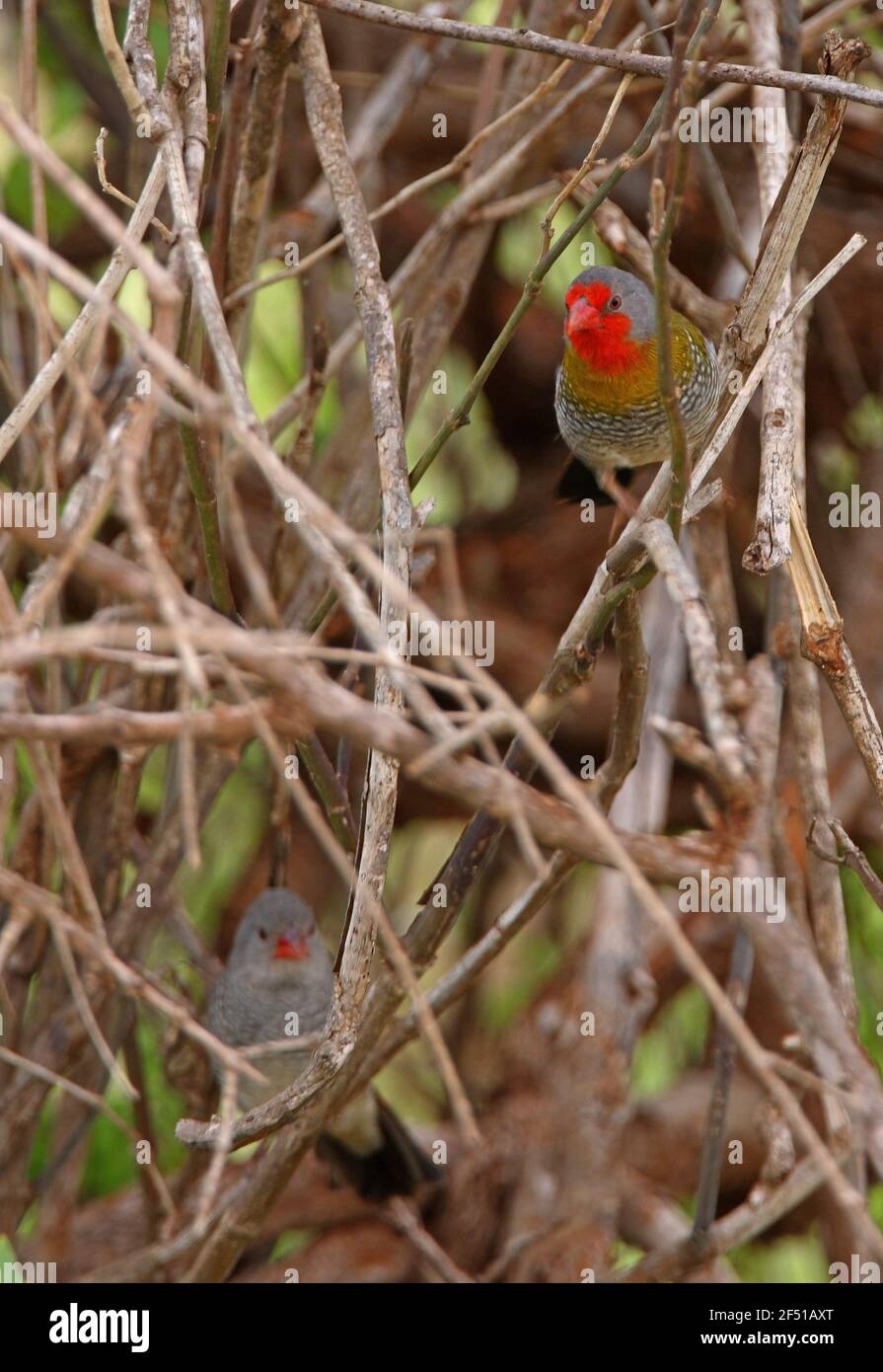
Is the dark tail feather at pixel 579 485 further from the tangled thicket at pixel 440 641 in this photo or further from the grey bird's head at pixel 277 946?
the grey bird's head at pixel 277 946

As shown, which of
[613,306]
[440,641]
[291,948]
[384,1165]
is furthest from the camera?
[384,1165]

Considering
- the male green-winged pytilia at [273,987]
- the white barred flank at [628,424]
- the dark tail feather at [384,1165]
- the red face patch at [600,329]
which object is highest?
the red face patch at [600,329]

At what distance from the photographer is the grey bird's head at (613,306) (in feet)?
10.8

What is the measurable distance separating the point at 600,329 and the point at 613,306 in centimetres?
6

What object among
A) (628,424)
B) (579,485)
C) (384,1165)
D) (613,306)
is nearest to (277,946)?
(384,1165)

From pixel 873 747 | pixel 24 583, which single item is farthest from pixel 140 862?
pixel 873 747

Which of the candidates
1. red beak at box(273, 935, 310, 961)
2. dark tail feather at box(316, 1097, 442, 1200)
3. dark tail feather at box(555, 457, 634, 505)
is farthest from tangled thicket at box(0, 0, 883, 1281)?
dark tail feather at box(555, 457, 634, 505)

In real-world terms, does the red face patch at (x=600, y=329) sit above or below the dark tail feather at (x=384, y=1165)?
above

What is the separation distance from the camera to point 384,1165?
13.6ft

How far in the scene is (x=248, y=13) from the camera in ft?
11.2

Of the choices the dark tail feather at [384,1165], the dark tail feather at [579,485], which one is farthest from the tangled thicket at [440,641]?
the dark tail feather at [579,485]

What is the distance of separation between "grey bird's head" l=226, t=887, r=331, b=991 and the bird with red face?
1.41 m

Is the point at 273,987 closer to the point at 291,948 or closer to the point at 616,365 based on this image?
the point at 291,948
